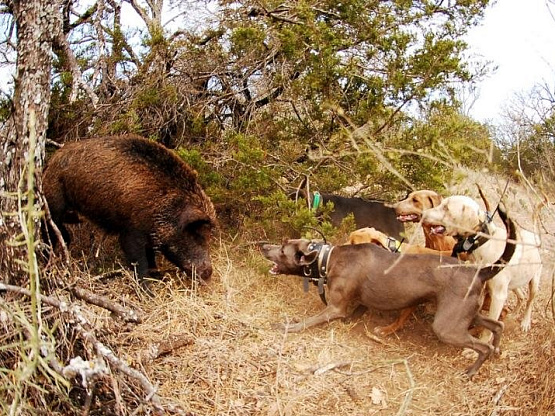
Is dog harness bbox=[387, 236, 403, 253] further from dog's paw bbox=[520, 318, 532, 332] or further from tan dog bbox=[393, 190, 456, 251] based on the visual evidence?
dog's paw bbox=[520, 318, 532, 332]

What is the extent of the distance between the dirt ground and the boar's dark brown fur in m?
0.39

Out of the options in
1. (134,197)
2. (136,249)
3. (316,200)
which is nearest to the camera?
(134,197)

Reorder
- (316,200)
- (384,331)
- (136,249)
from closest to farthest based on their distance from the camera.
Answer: (384,331) → (136,249) → (316,200)

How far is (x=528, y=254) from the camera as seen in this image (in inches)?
222

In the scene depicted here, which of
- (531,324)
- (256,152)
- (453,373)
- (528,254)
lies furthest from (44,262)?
(531,324)

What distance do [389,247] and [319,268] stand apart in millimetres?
898

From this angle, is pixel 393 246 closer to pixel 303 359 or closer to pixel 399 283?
pixel 399 283

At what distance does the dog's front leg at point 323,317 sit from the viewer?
18.9 ft

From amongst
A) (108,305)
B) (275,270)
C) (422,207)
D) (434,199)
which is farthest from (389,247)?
(108,305)

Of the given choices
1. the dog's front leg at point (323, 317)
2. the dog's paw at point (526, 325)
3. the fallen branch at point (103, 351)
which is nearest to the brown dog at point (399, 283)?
the dog's front leg at point (323, 317)

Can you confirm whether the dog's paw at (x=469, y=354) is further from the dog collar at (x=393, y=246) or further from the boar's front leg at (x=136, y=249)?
the boar's front leg at (x=136, y=249)

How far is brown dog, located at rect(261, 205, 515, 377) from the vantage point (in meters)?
5.18

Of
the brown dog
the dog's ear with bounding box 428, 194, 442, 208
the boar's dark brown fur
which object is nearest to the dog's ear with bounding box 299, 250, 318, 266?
the brown dog

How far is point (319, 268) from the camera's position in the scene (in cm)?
598
